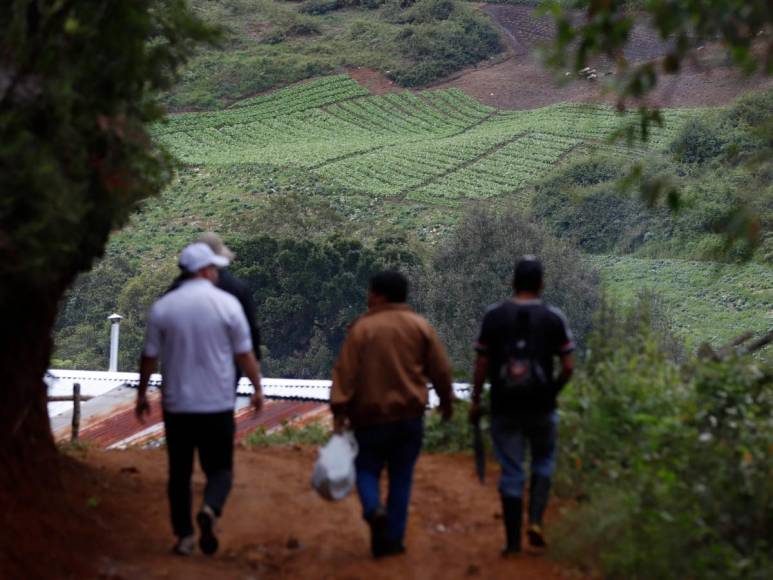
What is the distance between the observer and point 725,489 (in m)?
6.39

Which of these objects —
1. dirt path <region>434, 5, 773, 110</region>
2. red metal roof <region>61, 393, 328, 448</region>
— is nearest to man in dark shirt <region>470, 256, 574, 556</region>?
red metal roof <region>61, 393, 328, 448</region>

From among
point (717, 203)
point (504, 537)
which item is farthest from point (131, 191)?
point (717, 203)

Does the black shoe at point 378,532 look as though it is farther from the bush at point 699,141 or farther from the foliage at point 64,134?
the bush at point 699,141

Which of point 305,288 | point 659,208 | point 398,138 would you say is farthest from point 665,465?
point 398,138

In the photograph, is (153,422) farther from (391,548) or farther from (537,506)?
(537,506)

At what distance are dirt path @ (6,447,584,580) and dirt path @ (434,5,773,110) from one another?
71.6 meters

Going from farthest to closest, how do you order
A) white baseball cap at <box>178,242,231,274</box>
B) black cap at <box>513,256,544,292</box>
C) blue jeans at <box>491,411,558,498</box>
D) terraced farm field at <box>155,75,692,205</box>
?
terraced farm field at <box>155,75,692,205</box>
white baseball cap at <box>178,242,231,274</box>
blue jeans at <box>491,411,558,498</box>
black cap at <box>513,256,544,292</box>

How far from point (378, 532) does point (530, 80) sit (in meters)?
89.4

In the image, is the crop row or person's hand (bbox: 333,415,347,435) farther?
the crop row

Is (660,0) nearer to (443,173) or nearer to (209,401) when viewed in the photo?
(209,401)

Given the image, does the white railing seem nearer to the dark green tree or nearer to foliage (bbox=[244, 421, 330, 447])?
foliage (bbox=[244, 421, 330, 447])

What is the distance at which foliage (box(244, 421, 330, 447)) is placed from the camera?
1075 centimetres

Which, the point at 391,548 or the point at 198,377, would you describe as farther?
the point at 391,548

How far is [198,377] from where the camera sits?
6.65 m
